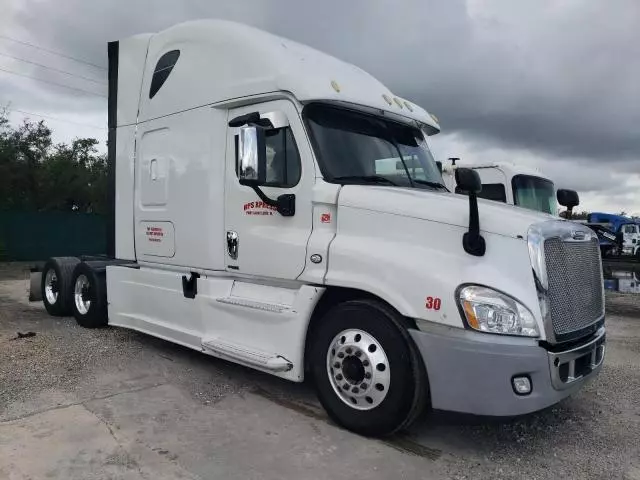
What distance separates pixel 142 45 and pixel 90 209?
1235 inches

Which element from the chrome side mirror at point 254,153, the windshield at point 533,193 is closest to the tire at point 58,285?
the chrome side mirror at point 254,153

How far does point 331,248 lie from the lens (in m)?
4.45

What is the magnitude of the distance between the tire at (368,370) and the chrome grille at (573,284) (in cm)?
106

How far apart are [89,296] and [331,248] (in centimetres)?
469

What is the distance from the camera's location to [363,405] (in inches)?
164

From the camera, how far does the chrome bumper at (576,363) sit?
12.2ft

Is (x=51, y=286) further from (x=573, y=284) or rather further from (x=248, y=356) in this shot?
(x=573, y=284)

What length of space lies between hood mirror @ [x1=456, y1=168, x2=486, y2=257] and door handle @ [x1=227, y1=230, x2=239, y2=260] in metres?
2.34

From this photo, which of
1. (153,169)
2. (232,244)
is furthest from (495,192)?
(232,244)

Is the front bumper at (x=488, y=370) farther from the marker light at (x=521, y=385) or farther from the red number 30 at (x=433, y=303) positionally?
the red number 30 at (x=433, y=303)

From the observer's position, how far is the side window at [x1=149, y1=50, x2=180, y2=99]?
247 inches

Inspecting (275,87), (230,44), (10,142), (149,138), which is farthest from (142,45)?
(10,142)

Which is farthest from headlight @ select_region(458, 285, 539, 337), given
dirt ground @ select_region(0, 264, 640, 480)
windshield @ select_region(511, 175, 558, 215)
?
windshield @ select_region(511, 175, 558, 215)

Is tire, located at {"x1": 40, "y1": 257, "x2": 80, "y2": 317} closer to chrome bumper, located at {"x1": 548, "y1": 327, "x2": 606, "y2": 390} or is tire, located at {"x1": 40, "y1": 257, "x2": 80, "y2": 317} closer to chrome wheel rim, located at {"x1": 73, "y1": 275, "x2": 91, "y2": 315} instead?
chrome wheel rim, located at {"x1": 73, "y1": 275, "x2": 91, "y2": 315}
